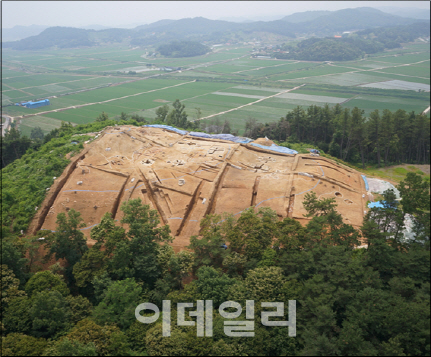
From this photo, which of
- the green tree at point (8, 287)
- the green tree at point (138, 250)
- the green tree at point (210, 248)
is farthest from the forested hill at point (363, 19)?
the green tree at point (8, 287)

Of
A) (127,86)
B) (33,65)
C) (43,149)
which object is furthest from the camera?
(33,65)

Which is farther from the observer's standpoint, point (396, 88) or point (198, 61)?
point (198, 61)

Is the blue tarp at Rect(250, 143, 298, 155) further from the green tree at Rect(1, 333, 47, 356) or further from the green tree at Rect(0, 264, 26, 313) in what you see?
the green tree at Rect(1, 333, 47, 356)

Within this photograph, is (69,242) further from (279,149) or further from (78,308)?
(279,149)

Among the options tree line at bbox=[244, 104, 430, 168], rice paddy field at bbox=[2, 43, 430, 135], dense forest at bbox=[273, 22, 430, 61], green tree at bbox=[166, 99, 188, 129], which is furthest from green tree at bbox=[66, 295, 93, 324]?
dense forest at bbox=[273, 22, 430, 61]

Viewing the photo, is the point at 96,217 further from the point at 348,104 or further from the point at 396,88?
the point at 348,104

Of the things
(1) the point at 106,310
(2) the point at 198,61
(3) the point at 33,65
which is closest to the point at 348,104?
(1) the point at 106,310

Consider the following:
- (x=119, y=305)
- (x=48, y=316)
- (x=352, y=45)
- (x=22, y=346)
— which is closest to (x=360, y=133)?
(x=119, y=305)
